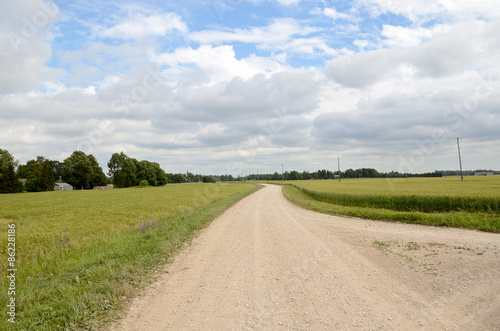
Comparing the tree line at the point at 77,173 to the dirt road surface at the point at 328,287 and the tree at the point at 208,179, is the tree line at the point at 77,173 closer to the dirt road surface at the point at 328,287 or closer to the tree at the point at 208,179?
the tree at the point at 208,179

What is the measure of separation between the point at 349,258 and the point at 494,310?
3470 millimetres

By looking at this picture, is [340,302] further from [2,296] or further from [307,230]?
[307,230]

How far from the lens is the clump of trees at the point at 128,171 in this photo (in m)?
106

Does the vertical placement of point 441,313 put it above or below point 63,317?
below

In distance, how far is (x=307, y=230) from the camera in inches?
488

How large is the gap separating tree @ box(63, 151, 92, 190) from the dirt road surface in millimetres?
100895

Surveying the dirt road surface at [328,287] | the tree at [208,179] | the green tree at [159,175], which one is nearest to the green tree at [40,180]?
the green tree at [159,175]

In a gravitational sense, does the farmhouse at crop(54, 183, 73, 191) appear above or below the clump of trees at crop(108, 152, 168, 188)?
below

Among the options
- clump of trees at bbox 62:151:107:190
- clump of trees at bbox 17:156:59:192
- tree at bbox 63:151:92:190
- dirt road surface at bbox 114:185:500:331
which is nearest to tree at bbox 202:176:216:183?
clump of trees at bbox 62:151:107:190

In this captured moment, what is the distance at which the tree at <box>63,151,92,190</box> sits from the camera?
9225 cm

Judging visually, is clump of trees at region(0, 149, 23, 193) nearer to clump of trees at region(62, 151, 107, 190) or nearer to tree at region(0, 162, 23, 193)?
tree at region(0, 162, 23, 193)

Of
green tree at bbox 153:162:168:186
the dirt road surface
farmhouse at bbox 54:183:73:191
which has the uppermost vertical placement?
green tree at bbox 153:162:168:186

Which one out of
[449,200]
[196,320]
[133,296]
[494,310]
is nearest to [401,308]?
[494,310]

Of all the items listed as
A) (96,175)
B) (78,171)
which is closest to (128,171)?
(96,175)
